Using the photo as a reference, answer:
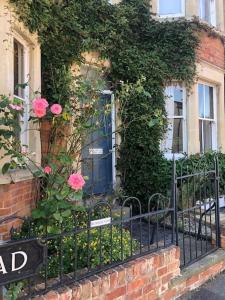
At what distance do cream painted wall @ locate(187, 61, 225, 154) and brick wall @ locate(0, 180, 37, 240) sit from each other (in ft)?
13.5

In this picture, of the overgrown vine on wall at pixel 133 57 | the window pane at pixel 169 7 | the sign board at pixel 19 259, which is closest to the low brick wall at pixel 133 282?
the sign board at pixel 19 259

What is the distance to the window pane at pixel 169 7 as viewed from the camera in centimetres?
841

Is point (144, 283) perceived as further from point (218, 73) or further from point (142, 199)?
point (218, 73)

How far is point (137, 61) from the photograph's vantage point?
24.4 feet

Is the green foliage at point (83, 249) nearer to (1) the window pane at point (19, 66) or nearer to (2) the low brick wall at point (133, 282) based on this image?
(2) the low brick wall at point (133, 282)

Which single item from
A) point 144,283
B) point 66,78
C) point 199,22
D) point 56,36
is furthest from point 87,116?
point 199,22

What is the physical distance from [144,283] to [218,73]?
672 centimetres

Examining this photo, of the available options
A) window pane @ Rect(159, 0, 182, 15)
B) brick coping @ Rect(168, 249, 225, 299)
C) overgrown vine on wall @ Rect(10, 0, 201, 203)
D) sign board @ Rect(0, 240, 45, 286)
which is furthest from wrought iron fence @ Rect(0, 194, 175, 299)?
window pane @ Rect(159, 0, 182, 15)

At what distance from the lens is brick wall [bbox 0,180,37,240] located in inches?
166

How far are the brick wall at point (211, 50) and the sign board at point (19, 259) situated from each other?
6.80 metres

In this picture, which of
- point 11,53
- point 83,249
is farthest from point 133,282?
point 11,53

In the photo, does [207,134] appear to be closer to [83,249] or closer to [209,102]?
[209,102]

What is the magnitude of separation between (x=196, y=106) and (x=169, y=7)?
2.32m

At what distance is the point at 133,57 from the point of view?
293 inches
